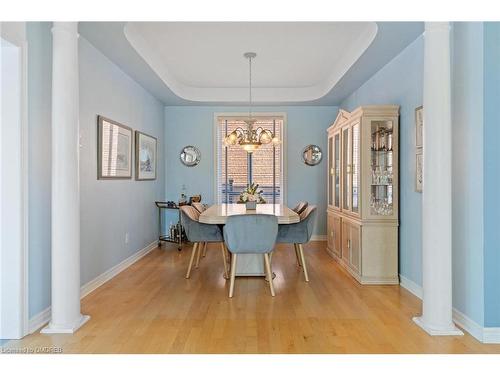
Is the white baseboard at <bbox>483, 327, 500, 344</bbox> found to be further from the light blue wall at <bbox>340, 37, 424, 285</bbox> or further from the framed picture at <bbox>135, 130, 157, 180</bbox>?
the framed picture at <bbox>135, 130, 157, 180</bbox>

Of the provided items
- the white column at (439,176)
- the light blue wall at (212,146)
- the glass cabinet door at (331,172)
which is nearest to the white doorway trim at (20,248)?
the white column at (439,176)

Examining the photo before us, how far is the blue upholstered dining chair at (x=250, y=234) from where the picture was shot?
369 centimetres

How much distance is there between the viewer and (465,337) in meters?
2.75

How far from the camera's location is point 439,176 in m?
2.84

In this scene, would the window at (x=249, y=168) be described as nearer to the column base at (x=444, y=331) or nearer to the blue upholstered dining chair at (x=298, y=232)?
the blue upholstered dining chair at (x=298, y=232)

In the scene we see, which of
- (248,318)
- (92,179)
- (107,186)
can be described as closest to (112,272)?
(107,186)

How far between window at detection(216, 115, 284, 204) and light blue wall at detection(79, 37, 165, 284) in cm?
178

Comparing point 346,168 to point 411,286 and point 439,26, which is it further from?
point 439,26

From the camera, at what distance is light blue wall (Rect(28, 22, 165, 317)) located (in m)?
2.93

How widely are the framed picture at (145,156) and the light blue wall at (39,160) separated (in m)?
2.42

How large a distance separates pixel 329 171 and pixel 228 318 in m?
3.38

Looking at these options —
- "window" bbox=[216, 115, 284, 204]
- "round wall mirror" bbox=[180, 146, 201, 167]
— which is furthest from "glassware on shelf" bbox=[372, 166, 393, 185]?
"round wall mirror" bbox=[180, 146, 201, 167]

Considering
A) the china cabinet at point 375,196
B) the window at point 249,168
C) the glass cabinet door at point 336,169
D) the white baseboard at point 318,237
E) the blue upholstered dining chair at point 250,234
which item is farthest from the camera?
the window at point 249,168

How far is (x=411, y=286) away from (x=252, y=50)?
312 cm
